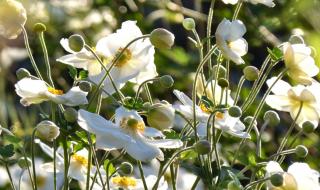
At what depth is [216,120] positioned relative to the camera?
1045 millimetres

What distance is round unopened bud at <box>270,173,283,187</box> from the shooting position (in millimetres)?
954

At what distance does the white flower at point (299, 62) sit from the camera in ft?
3.50

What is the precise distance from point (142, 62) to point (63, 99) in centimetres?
14

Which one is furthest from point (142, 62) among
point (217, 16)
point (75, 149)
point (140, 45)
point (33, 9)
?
point (217, 16)

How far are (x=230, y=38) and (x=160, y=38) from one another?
92 mm

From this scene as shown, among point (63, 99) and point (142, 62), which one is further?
point (142, 62)

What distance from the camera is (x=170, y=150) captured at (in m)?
1.05

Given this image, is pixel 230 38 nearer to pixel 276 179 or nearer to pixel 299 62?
pixel 299 62

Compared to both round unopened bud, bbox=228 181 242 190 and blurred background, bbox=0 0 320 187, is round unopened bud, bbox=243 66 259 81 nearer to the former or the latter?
round unopened bud, bbox=228 181 242 190

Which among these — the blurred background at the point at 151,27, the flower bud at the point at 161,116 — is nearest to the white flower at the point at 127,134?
the flower bud at the point at 161,116

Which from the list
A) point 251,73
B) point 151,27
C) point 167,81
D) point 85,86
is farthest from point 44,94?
point 151,27

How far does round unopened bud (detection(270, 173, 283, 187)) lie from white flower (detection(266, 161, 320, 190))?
0.07ft

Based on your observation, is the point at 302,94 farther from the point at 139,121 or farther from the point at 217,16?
the point at 217,16

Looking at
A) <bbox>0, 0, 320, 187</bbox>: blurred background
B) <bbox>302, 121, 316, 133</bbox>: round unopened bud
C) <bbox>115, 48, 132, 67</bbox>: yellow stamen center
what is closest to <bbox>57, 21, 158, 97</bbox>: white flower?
<bbox>115, 48, 132, 67</bbox>: yellow stamen center
